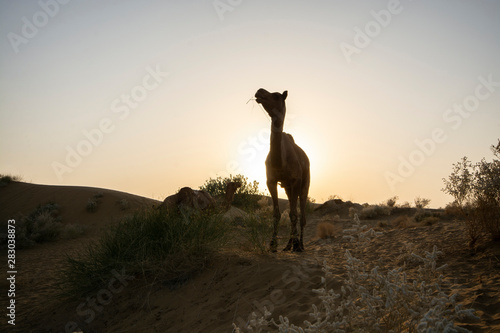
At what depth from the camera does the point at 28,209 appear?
23.7m

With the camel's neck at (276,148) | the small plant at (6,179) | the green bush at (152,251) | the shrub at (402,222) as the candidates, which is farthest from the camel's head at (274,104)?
the small plant at (6,179)

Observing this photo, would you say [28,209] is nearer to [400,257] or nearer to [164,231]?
[164,231]

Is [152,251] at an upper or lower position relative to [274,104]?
lower

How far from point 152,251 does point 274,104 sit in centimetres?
347

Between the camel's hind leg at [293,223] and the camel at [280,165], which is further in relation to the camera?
the camel's hind leg at [293,223]

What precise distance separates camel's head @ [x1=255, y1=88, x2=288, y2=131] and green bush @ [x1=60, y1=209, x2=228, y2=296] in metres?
2.25

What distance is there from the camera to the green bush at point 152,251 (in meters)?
5.95

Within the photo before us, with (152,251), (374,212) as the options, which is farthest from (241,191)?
(152,251)

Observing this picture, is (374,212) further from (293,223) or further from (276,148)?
(276,148)

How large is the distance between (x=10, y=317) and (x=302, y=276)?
4.78m

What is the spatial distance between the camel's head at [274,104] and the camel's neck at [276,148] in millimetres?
128

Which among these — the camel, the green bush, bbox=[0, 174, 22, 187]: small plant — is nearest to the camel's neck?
the camel

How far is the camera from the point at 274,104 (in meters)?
7.13

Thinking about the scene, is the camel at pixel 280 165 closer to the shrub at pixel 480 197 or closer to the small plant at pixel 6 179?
the shrub at pixel 480 197
